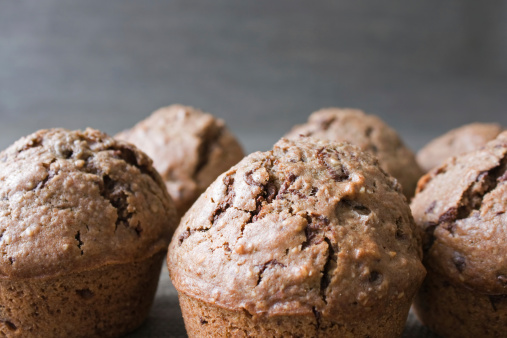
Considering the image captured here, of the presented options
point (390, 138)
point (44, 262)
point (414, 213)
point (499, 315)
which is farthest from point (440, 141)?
point (44, 262)

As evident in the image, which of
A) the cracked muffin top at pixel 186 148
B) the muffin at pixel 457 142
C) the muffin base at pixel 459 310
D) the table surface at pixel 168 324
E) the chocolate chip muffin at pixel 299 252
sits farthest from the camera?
the muffin at pixel 457 142

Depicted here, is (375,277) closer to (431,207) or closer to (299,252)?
(299,252)

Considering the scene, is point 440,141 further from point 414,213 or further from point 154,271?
point 154,271

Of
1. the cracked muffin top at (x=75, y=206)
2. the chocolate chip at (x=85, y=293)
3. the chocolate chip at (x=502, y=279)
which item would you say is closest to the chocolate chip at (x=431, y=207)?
the chocolate chip at (x=502, y=279)

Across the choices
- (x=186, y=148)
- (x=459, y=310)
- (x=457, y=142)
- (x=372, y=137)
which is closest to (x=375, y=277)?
(x=459, y=310)

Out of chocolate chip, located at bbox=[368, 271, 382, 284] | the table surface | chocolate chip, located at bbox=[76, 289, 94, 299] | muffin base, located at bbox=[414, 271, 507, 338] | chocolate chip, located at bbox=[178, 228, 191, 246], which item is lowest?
the table surface

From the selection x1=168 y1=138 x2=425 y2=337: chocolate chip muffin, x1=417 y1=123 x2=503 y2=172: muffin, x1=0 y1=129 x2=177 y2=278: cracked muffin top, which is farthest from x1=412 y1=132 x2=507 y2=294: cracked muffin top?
x1=417 y1=123 x2=503 y2=172: muffin

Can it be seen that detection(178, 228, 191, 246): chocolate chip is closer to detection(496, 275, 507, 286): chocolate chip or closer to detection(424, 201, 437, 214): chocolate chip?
detection(424, 201, 437, 214): chocolate chip

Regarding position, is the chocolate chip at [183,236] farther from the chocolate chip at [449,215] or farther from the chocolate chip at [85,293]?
Result: the chocolate chip at [449,215]
